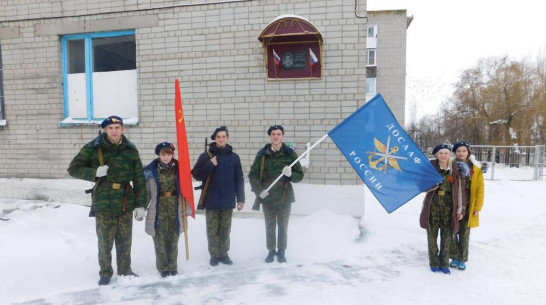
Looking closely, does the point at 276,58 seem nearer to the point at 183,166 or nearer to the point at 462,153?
the point at 183,166

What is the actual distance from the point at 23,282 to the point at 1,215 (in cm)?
280

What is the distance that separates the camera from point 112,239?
3.31m

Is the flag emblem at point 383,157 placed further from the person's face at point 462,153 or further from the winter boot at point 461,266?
the winter boot at point 461,266

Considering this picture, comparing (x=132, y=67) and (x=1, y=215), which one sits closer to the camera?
(x=1, y=215)

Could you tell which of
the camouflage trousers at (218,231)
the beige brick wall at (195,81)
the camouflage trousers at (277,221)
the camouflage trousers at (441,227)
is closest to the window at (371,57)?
the beige brick wall at (195,81)

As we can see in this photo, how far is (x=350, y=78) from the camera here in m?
5.37

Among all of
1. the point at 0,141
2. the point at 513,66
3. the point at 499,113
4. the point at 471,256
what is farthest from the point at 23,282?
the point at 513,66

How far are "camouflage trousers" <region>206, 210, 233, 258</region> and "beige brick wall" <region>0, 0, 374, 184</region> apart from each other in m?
2.03

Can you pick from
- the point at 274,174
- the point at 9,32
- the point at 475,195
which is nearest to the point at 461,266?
the point at 475,195

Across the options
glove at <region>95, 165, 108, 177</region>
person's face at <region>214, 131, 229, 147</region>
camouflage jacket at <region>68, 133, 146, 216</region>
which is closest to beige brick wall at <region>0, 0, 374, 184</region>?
person's face at <region>214, 131, 229, 147</region>

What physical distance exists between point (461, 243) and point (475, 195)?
596mm

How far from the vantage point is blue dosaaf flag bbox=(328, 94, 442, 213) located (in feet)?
12.3

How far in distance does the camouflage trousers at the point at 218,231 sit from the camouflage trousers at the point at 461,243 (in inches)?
106

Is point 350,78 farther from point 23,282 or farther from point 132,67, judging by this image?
point 23,282
